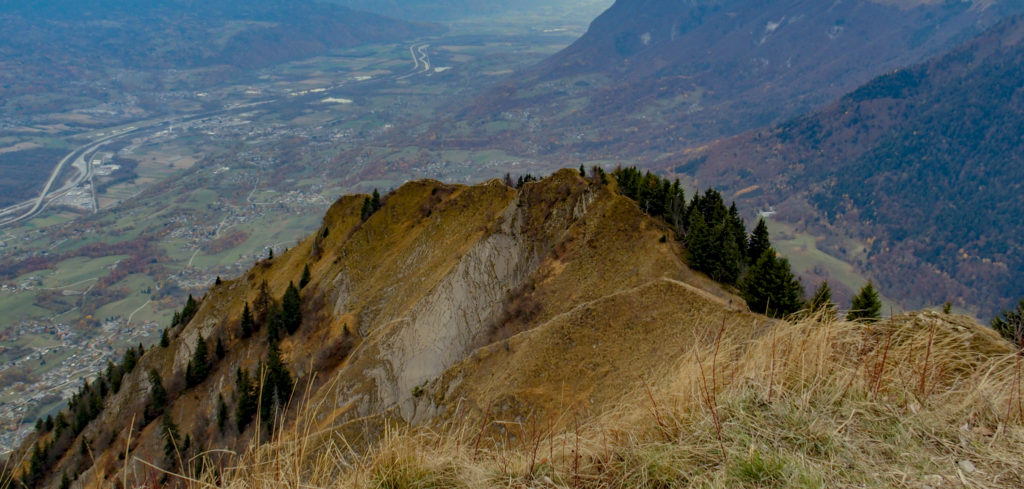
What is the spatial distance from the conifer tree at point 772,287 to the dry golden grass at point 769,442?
2174 cm

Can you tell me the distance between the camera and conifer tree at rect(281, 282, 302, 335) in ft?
167

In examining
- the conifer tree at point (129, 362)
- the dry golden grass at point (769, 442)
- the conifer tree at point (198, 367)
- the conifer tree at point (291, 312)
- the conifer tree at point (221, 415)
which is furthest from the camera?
the conifer tree at point (129, 362)

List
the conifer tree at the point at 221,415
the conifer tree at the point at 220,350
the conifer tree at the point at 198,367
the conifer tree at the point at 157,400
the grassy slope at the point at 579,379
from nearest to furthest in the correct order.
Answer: the grassy slope at the point at 579,379 < the conifer tree at the point at 221,415 < the conifer tree at the point at 157,400 < the conifer tree at the point at 198,367 < the conifer tree at the point at 220,350

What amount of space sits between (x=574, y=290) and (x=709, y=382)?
93.1ft

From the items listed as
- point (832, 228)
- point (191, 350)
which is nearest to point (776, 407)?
point (191, 350)

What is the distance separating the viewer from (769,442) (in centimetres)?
540

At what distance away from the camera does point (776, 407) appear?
229 inches

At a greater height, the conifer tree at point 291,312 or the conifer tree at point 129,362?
the conifer tree at point 291,312

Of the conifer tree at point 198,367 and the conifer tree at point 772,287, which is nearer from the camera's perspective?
the conifer tree at point 772,287

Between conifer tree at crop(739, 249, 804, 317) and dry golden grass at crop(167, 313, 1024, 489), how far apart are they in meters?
21.7

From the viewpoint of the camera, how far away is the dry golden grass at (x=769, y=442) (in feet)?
15.8

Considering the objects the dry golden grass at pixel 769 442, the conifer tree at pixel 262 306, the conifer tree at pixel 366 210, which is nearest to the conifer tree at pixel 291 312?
the conifer tree at pixel 262 306

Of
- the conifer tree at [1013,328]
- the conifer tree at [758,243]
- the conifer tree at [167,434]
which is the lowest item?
the conifer tree at [167,434]

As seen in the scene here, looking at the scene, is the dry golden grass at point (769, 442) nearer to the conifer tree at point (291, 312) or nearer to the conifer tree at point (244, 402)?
the conifer tree at point (244, 402)
